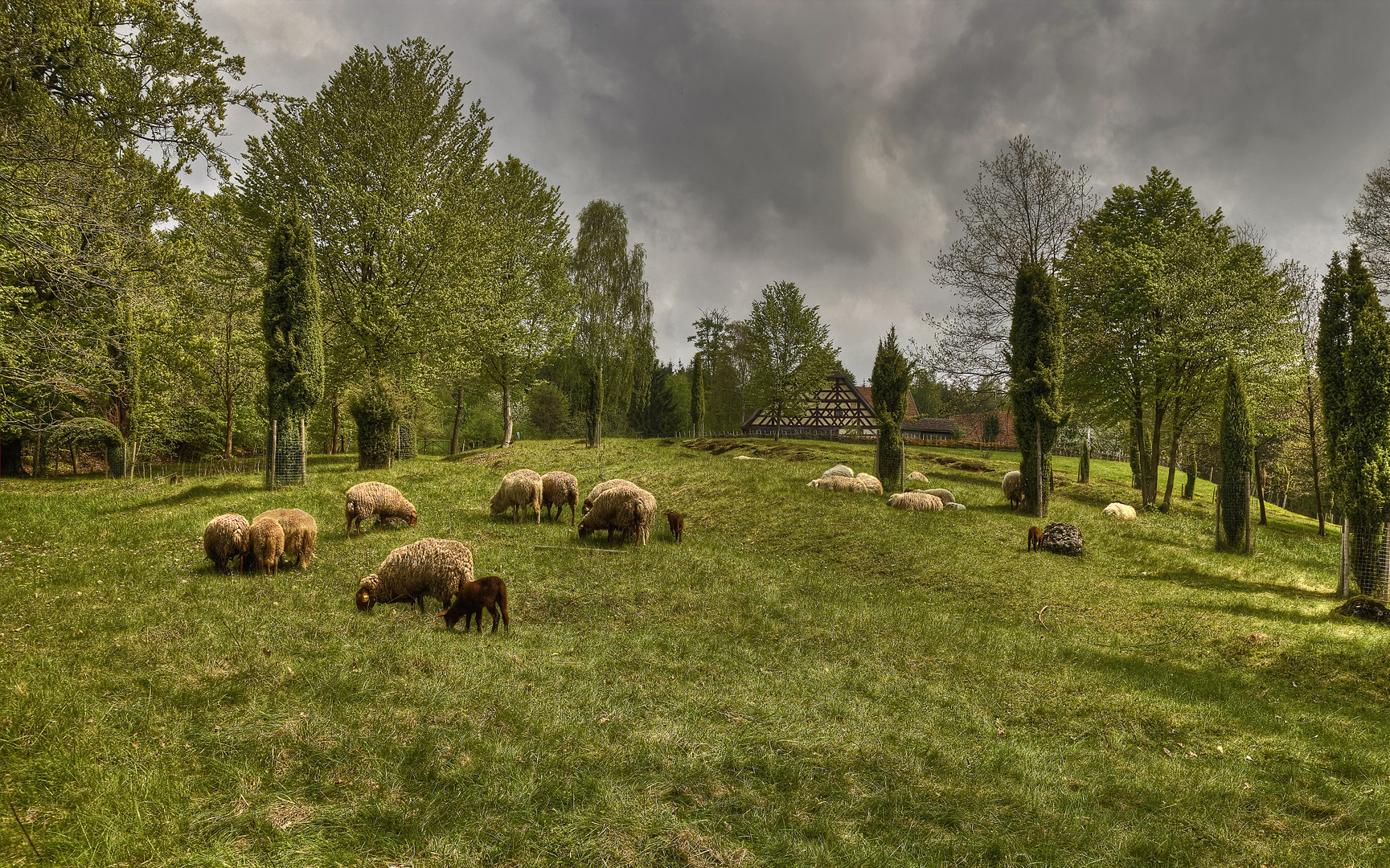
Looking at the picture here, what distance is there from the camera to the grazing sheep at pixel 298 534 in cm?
1134

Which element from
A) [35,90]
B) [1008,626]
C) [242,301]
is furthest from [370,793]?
[242,301]

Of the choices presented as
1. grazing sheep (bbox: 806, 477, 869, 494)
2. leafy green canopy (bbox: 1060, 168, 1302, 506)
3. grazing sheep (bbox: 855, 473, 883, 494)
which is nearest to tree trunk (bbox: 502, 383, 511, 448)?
grazing sheep (bbox: 806, 477, 869, 494)

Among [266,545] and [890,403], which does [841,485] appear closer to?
[890,403]

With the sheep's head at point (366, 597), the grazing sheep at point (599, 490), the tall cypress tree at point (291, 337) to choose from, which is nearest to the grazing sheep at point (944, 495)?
the grazing sheep at point (599, 490)

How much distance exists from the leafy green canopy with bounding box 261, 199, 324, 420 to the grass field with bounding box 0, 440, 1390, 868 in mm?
6808

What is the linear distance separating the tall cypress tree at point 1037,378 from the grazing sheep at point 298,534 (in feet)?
73.9

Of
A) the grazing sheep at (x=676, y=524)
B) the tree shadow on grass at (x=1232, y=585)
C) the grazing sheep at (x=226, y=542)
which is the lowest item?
the tree shadow on grass at (x=1232, y=585)

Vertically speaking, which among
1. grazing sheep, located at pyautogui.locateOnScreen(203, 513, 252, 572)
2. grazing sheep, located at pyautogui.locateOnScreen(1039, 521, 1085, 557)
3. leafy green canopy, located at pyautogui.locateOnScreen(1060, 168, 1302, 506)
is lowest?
grazing sheep, located at pyautogui.locateOnScreen(1039, 521, 1085, 557)

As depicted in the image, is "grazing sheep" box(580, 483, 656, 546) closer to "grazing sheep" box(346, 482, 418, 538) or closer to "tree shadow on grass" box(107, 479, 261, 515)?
"grazing sheep" box(346, 482, 418, 538)

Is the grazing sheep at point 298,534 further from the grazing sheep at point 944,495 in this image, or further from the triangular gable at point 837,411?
the triangular gable at point 837,411

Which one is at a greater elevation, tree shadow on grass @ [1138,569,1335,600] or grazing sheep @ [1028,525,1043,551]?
grazing sheep @ [1028,525,1043,551]

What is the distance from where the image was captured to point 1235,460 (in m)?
19.4

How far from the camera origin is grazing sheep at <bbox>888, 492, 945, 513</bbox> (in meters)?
20.4

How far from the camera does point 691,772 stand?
17.3ft
